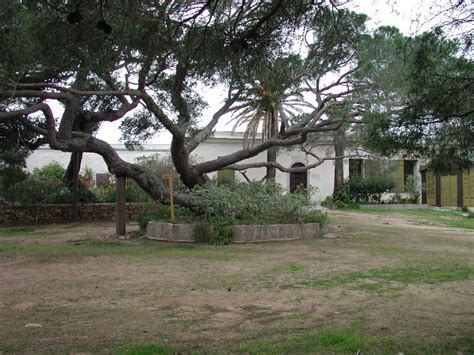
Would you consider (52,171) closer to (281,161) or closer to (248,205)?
(281,161)

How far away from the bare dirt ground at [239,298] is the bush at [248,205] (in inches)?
55.9

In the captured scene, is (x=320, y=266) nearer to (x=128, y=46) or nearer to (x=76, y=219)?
(x=128, y=46)

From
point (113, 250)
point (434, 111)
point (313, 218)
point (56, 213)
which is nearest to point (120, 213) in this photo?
point (113, 250)

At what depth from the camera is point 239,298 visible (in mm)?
6504

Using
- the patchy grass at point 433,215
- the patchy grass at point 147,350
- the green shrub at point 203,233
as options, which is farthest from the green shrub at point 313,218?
the patchy grass at point 147,350

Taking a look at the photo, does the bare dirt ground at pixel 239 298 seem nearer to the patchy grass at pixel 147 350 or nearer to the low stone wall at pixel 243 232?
the patchy grass at pixel 147 350

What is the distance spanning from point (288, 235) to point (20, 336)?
29.4 ft

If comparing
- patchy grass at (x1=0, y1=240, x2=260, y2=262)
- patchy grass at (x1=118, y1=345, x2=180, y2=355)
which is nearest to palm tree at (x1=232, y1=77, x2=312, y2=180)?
patchy grass at (x1=0, y1=240, x2=260, y2=262)

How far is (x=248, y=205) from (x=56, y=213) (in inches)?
373

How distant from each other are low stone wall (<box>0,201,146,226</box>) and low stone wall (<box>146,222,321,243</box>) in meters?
6.47

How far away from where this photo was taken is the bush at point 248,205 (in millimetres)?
13398

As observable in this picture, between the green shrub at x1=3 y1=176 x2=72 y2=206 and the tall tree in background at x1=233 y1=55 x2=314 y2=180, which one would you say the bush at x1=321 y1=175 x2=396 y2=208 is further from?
the green shrub at x1=3 y1=176 x2=72 y2=206

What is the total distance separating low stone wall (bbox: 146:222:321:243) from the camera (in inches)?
500

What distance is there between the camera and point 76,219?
19.9 meters
